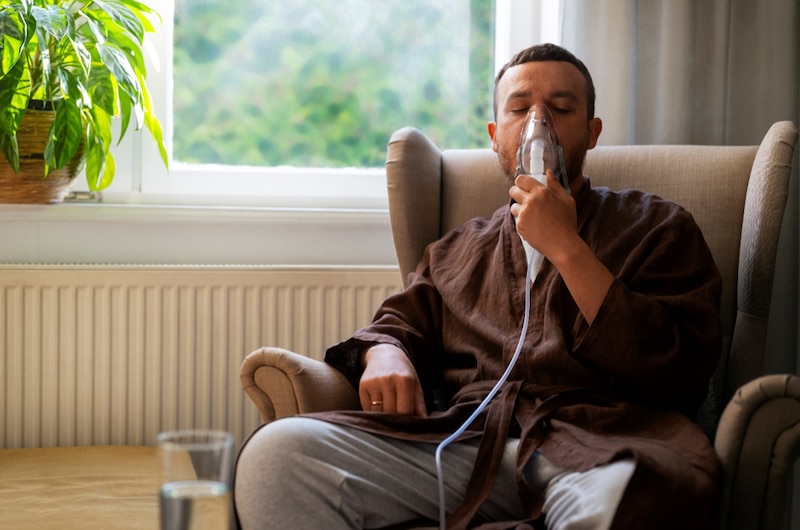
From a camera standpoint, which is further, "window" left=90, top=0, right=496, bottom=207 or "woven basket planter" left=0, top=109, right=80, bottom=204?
"window" left=90, top=0, right=496, bottom=207

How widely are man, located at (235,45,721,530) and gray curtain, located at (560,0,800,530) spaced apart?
0.59 m

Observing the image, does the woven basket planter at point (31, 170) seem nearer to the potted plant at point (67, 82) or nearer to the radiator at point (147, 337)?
the potted plant at point (67, 82)

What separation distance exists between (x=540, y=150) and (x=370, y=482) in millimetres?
677

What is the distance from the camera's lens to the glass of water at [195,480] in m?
0.69

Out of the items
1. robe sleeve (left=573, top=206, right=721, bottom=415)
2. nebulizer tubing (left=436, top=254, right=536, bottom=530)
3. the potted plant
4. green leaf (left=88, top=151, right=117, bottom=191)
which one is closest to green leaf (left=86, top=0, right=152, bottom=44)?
the potted plant

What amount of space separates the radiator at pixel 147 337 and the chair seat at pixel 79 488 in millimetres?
99


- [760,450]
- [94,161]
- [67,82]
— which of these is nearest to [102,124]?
[94,161]

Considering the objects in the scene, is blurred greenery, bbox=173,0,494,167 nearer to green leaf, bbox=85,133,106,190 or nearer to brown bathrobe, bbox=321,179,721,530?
green leaf, bbox=85,133,106,190

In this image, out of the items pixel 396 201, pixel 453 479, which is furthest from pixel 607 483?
pixel 396 201

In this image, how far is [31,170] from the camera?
218 centimetres

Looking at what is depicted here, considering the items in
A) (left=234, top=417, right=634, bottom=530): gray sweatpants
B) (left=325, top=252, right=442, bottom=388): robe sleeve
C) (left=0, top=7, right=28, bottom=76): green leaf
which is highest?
(left=0, top=7, right=28, bottom=76): green leaf

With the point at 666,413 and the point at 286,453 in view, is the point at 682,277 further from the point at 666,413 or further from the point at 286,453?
the point at 286,453

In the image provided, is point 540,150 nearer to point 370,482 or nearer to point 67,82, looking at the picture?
point 370,482

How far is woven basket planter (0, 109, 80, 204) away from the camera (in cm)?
216
